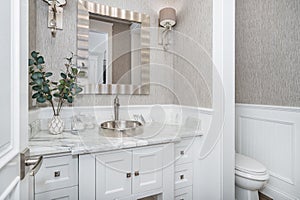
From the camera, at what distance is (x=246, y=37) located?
7.70 feet

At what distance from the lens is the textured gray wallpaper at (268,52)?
190cm

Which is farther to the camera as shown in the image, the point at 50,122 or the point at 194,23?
the point at 194,23

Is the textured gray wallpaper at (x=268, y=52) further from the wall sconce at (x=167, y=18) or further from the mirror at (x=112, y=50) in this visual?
the mirror at (x=112, y=50)

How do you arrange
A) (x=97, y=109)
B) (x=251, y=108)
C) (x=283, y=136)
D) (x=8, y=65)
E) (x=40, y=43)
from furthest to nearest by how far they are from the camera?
(x=251, y=108) < (x=283, y=136) < (x=97, y=109) < (x=40, y=43) < (x=8, y=65)

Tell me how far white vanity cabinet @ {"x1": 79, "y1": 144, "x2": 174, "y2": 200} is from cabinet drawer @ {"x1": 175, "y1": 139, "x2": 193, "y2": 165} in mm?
135

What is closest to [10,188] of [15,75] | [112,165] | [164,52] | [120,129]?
[15,75]

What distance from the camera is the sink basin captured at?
4.96 ft

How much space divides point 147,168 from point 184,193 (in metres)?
0.50

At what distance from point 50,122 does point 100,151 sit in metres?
0.53

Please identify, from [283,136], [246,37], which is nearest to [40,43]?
[246,37]

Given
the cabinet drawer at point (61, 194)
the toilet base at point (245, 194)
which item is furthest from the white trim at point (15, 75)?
the toilet base at point (245, 194)

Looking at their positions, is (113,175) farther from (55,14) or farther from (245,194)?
(55,14)

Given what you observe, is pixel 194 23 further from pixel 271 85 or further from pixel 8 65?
pixel 8 65

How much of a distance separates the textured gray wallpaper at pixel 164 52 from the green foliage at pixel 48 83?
5.5 inches
